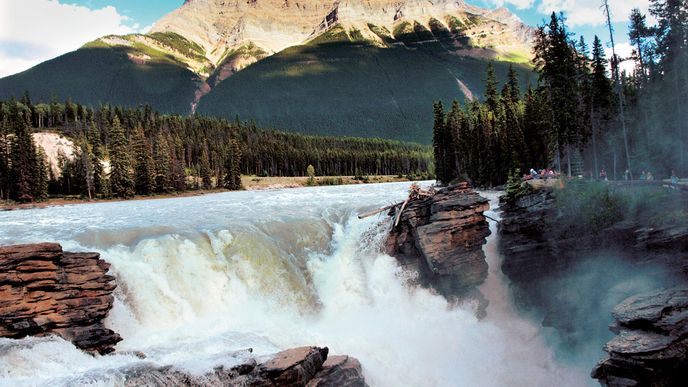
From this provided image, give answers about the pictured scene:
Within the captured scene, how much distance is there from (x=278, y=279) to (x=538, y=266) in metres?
16.9

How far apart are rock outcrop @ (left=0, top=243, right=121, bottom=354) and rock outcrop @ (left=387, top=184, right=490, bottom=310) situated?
59.9 ft

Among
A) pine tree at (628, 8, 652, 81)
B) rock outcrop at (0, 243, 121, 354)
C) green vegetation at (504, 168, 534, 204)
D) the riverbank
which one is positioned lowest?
rock outcrop at (0, 243, 121, 354)

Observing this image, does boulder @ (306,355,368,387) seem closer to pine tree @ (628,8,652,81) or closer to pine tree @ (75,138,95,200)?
pine tree @ (628,8,652,81)

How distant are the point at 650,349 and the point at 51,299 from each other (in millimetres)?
24253

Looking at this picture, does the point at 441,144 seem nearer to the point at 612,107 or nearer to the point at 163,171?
the point at 612,107

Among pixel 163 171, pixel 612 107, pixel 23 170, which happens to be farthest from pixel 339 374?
pixel 163 171

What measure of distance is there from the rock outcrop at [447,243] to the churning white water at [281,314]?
1.15 m

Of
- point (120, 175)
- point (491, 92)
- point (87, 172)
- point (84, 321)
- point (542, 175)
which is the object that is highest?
point (491, 92)

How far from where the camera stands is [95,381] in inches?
553

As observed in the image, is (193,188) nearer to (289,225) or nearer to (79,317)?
(289,225)

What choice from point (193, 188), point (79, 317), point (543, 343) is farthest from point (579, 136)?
point (193, 188)

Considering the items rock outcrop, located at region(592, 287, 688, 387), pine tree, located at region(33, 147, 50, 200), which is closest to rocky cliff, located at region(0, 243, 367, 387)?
rock outcrop, located at region(592, 287, 688, 387)

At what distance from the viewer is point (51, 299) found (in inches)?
761

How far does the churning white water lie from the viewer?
19.3 metres
